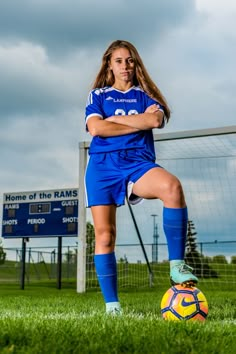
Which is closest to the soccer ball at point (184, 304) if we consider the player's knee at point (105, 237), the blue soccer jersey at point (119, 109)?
the player's knee at point (105, 237)

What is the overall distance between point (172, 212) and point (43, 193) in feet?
40.5

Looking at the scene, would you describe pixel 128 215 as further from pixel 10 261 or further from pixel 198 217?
pixel 10 261

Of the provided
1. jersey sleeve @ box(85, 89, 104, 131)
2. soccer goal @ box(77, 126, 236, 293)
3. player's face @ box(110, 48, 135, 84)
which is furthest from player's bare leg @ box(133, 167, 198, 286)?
soccer goal @ box(77, 126, 236, 293)

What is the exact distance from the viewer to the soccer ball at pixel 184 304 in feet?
10.9

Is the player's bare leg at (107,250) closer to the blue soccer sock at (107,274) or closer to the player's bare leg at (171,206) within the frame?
the blue soccer sock at (107,274)

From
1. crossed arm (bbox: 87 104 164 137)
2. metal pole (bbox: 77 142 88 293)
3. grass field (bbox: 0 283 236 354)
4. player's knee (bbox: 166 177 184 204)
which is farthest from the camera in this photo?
metal pole (bbox: 77 142 88 293)

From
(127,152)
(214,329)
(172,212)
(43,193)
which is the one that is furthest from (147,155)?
(43,193)

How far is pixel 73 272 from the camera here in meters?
24.2

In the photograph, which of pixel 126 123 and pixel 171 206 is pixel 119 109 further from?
pixel 171 206

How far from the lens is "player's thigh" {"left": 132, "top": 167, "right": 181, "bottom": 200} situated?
3.47 metres

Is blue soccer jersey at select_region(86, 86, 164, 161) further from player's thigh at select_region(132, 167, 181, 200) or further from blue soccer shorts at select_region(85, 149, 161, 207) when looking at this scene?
player's thigh at select_region(132, 167, 181, 200)

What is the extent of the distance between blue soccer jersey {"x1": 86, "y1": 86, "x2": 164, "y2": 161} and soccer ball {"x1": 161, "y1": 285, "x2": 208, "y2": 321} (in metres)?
0.95

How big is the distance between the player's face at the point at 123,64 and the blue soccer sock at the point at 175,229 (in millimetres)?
1021

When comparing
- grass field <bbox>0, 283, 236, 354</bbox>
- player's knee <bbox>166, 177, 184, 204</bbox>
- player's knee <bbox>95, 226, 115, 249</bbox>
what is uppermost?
player's knee <bbox>166, 177, 184, 204</bbox>
